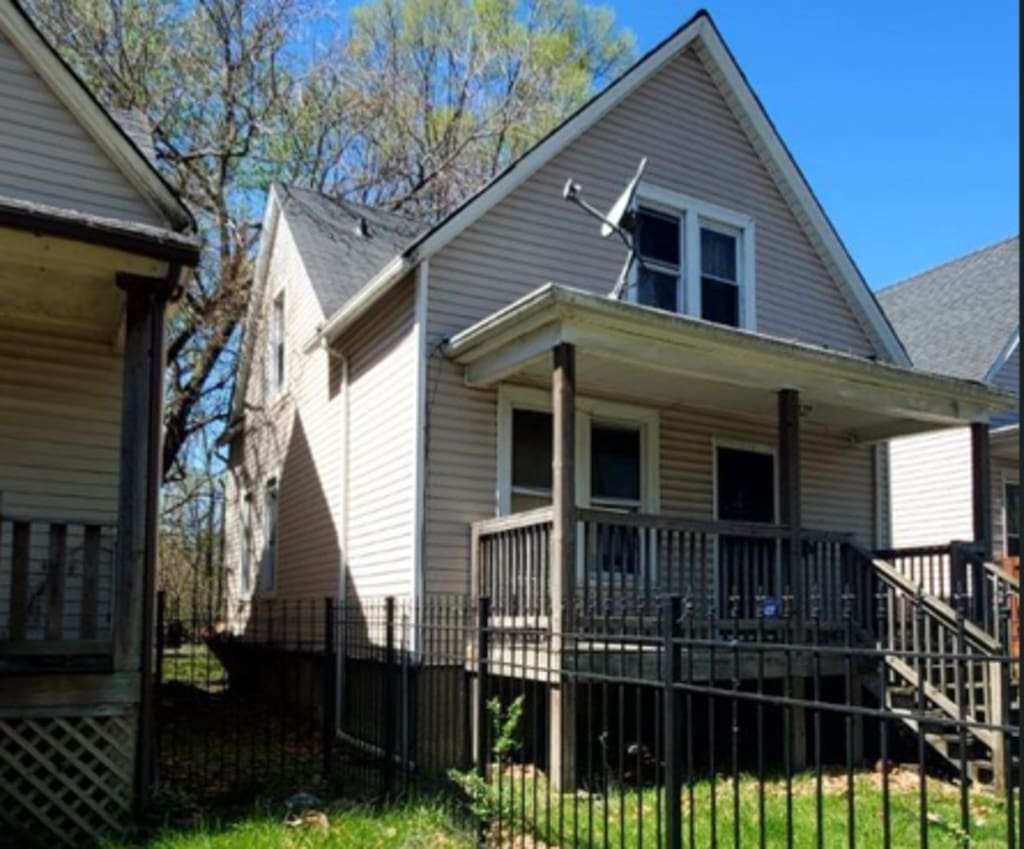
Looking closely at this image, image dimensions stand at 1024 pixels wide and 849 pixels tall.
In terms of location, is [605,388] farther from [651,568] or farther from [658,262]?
[651,568]

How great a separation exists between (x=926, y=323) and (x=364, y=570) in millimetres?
13509

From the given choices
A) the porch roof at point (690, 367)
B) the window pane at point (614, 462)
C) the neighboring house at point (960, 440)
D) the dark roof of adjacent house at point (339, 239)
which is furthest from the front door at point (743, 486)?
the dark roof of adjacent house at point (339, 239)

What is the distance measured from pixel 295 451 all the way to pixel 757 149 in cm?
758

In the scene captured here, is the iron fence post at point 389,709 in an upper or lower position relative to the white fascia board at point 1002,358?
lower

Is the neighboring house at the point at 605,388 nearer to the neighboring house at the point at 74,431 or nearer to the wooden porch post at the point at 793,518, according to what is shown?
the wooden porch post at the point at 793,518

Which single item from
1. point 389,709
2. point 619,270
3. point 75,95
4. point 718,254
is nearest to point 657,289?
point 619,270

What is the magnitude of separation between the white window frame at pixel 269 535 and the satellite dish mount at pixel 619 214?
20.9ft

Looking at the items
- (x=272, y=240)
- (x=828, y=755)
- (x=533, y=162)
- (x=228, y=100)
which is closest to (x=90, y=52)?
(x=228, y=100)

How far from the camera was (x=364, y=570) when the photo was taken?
11414 millimetres

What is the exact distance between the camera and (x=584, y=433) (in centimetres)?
1134

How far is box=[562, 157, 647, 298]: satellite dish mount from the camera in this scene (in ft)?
36.9

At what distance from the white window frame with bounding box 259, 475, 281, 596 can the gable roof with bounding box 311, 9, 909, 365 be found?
3.80 metres

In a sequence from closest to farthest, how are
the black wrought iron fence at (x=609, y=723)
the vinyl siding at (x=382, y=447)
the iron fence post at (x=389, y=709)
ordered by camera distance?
the black wrought iron fence at (x=609, y=723)
the iron fence post at (x=389, y=709)
the vinyl siding at (x=382, y=447)

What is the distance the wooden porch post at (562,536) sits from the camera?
8.42 meters
